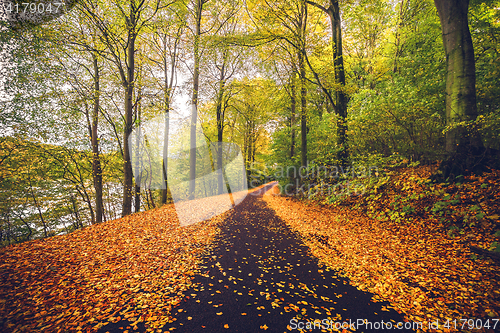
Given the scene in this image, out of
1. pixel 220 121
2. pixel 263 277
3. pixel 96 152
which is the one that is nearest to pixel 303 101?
pixel 220 121

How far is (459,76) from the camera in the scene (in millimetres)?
5738

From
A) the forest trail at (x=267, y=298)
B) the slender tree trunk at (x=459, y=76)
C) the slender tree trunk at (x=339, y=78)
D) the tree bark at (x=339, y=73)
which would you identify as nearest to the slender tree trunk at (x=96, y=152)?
the forest trail at (x=267, y=298)

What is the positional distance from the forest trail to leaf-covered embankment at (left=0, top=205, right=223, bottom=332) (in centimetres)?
32

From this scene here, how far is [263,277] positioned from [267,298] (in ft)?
2.15

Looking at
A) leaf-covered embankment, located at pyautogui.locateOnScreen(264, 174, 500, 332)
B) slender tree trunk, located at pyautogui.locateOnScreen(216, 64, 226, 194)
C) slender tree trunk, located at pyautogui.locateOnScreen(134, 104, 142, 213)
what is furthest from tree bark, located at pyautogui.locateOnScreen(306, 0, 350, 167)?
slender tree trunk, located at pyautogui.locateOnScreen(134, 104, 142, 213)

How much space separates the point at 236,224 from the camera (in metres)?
7.83

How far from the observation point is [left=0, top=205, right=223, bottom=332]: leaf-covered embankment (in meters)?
2.64

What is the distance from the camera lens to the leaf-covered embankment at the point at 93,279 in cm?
264

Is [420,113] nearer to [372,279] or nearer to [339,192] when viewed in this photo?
[339,192]

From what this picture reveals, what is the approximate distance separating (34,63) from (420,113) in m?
16.3

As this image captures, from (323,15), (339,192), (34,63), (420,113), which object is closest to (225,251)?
(339,192)

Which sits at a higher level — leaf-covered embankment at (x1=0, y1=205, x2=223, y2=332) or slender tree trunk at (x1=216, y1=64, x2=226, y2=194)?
slender tree trunk at (x1=216, y1=64, x2=226, y2=194)

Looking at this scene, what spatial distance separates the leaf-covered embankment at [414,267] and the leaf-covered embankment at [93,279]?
3601 millimetres

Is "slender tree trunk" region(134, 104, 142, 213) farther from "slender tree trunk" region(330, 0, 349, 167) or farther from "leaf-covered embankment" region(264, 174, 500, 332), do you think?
"slender tree trunk" region(330, 0, 349, 167)
